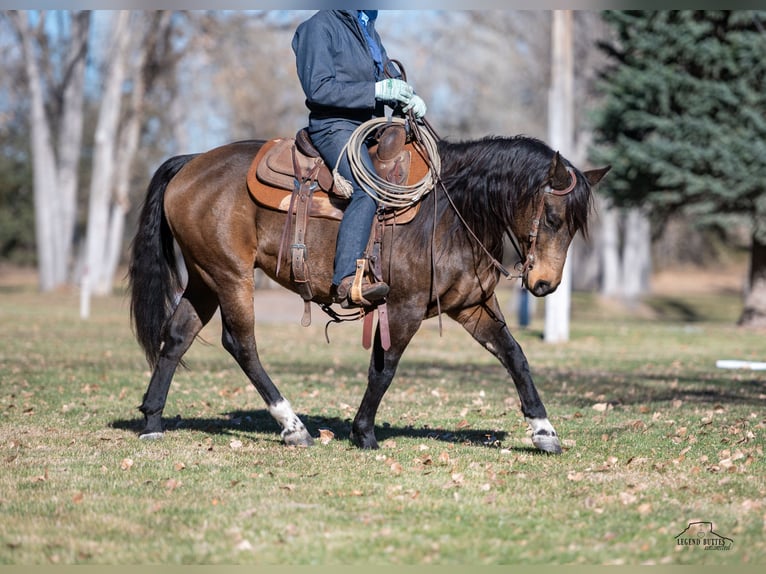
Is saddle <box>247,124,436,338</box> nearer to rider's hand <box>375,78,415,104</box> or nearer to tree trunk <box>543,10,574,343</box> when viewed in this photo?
rider's hand <box>375,78,415,104</box>

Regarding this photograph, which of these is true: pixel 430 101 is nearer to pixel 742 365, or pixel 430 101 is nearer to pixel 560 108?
pixel 560 108

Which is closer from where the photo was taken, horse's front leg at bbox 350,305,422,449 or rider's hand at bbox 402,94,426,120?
horse's front leg at bbox 350,305,422,449

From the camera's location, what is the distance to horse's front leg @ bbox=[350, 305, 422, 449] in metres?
7.27

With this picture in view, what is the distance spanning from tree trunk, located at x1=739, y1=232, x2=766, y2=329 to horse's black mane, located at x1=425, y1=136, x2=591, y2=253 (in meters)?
19.0

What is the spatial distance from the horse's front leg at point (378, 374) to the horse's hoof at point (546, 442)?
1.17 m

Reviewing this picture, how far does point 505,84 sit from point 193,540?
3914cm

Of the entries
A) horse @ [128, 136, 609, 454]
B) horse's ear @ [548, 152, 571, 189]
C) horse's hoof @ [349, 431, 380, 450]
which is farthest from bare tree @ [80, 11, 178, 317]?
horse's ear @ [548, 152, 571, 189]

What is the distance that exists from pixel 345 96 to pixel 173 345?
254 cm

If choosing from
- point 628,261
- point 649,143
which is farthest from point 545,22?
point 649,143

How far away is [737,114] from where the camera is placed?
23422mm

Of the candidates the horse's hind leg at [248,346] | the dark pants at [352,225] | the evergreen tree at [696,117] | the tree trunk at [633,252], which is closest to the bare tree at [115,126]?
the evergreen tree at [696,117]

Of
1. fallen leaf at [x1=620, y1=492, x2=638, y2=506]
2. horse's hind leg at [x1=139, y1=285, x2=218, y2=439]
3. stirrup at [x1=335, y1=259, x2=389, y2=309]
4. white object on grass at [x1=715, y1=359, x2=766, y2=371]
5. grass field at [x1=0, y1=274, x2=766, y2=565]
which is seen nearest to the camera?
grass field at [x1=0, y1=274, x2=766, y2=565]

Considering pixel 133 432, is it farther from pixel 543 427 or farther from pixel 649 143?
pixel 649 143

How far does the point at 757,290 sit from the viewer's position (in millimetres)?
24578
